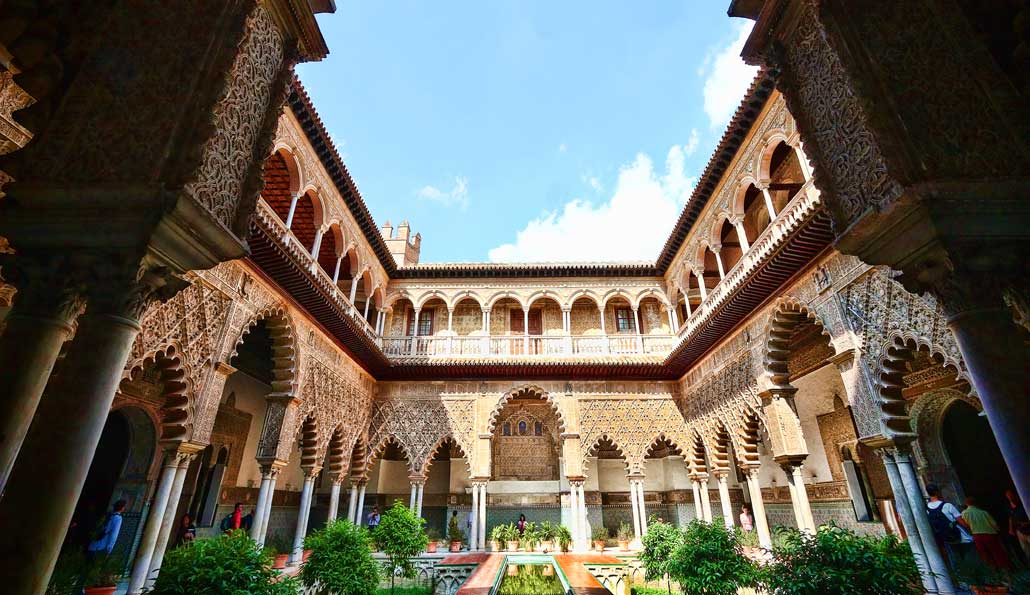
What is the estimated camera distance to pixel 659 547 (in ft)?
25.2

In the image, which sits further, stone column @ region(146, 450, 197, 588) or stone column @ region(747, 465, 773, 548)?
stone column @ region(747, 465, 773, 548)

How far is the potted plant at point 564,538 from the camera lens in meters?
11.4

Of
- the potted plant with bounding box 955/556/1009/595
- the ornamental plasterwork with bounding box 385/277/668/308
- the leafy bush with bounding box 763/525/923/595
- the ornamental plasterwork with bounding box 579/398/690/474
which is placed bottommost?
the potted plant with bounding box 955/556/1009/595

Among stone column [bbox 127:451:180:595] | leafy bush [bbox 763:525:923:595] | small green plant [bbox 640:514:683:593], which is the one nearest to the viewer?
leafy bush [bbox 763:525:923:595]

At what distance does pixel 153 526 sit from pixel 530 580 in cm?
686

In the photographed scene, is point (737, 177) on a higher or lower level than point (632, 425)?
higher

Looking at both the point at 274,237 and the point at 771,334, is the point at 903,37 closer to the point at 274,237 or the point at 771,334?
the point at 771,334

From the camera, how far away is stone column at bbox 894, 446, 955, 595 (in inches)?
205

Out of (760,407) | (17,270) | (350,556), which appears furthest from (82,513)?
(760,407)

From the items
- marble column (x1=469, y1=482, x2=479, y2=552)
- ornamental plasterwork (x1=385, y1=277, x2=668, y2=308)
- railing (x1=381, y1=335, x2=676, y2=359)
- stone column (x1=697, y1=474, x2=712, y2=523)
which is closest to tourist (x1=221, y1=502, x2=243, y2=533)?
railing (x1=381, y1=335, x2=676, y2=359)

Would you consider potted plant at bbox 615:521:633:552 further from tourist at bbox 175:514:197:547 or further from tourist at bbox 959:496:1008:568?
tourist at bbox 175:514:197:547

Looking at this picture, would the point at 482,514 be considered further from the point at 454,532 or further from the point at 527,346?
the point at 527,346

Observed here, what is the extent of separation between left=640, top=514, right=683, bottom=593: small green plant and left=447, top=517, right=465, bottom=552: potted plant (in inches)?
214

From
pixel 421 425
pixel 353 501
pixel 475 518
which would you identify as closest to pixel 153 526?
pixel 353 501
